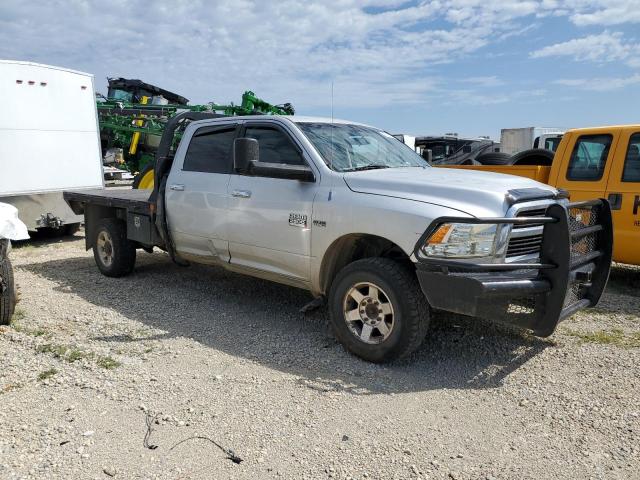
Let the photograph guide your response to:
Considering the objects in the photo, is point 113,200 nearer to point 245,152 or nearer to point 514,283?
point 245,152

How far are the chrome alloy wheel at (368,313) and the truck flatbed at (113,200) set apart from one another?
9.96ft

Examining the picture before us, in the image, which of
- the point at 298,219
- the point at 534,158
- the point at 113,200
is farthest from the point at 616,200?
the point at 113,200

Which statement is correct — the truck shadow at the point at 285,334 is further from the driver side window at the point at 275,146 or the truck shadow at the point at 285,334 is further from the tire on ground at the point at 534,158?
the tire on ground at the point at 534,158

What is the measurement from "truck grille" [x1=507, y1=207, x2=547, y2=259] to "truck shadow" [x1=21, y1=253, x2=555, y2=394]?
95cm

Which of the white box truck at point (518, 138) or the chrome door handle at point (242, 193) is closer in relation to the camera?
the chrome door handle at point (242, 193)

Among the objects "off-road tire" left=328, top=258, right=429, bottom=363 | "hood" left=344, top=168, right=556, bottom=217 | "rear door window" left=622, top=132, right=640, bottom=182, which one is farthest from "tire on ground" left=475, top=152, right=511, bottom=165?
"off-road tire" left=328, top=258, right=429, bottom=363

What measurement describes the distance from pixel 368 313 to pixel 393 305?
0.28 metres

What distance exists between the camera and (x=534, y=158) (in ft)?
28.2

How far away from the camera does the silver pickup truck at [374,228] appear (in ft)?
12.6

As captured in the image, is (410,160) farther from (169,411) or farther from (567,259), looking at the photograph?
(169,411)

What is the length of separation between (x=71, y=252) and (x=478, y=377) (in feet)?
23.5

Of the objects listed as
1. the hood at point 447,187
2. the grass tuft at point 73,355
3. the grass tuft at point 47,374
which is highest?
the hood at point 447,187

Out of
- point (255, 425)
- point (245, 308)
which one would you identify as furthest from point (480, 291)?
point (245, 308)

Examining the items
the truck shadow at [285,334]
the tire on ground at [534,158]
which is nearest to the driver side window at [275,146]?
the truck shadow at [285,334]
